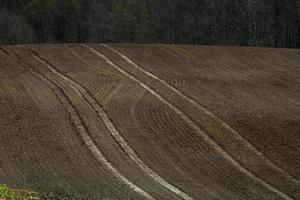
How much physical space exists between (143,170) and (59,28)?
64180mm

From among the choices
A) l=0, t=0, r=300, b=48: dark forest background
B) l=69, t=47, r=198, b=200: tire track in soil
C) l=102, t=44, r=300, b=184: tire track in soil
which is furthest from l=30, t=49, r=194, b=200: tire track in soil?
l=0, t=0, r=300, b=48: dark forest background

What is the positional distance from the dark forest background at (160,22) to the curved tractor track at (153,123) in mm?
19708

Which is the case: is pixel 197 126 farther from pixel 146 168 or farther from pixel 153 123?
pixel 146 168

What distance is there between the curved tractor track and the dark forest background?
19708 millimetres

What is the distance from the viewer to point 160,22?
83.6 meters

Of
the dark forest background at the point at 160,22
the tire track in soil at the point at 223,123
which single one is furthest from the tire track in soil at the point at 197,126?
the dark forest background at the point at 160,22

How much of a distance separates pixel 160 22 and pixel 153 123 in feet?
164

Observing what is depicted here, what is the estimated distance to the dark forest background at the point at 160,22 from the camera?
74125 mm

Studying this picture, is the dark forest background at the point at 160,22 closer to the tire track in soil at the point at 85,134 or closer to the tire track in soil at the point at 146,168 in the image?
the tire track in soil at the point at 85,134

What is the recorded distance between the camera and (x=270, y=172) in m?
28.0

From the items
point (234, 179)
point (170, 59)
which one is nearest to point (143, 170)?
point (234, 179)

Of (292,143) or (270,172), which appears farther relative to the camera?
(292,143)

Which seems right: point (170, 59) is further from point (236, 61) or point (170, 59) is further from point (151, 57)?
point (236, 61)

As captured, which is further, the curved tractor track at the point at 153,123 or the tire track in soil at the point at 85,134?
the curved tractor track at the point at 153,123
